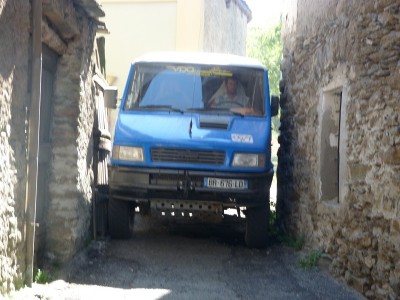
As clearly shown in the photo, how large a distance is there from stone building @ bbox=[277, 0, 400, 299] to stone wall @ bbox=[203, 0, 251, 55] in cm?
895

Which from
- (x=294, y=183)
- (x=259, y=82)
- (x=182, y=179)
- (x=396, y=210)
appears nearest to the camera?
(x=396, y=210)

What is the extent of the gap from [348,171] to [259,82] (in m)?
2.19

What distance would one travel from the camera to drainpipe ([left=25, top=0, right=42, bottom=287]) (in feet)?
15.9

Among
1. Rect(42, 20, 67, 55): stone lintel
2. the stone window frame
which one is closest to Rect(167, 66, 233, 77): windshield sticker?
the stone window frame

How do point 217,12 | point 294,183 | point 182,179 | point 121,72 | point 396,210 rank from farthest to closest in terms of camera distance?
point 217,12 → point 121,72 → point 294,183 → point 182,179 → point 396,210

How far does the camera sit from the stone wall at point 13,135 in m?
4.27

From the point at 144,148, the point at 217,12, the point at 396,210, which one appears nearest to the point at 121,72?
the point at 217,12

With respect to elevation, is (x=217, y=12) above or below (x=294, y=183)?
above

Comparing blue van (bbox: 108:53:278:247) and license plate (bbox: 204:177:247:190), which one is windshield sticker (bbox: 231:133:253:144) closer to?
blue van (bbox: 108:53:278:247)

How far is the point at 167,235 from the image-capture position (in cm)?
828

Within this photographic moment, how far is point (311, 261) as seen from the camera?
651 cm

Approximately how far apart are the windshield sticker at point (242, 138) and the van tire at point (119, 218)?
1664mm

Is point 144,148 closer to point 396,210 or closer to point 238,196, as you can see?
point 238,196

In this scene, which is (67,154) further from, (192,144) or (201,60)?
(201,60)
